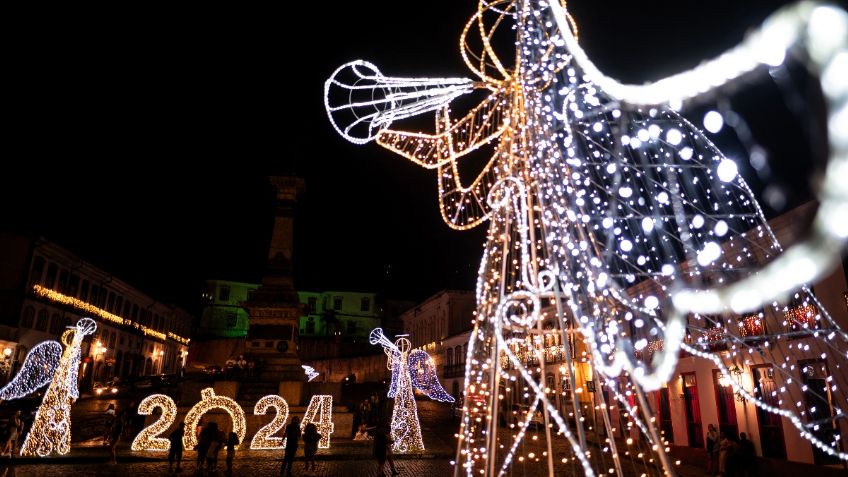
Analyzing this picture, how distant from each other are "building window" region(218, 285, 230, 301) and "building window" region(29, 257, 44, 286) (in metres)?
33.1

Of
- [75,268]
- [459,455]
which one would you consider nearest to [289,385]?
[459,455]

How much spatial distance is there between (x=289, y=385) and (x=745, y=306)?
20373 mm

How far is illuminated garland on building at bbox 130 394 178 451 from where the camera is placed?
582 inches

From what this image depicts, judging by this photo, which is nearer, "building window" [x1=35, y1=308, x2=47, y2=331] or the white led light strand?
the white led light strand

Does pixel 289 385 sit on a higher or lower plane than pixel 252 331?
lower

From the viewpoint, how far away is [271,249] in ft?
85.3

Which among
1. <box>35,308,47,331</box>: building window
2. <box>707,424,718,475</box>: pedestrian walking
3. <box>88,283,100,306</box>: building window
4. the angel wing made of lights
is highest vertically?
<box>88,283,100,306</box>: building window

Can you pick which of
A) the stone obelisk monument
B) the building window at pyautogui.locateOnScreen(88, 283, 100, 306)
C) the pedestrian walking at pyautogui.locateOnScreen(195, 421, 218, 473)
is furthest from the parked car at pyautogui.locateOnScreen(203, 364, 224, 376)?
the building window at pyautogui.locateOnScreen(88, 283, 100, 306)

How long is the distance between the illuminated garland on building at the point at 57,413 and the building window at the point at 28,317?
22032 millimetres

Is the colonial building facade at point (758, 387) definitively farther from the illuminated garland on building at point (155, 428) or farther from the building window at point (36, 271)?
the building window at point (36, 271)

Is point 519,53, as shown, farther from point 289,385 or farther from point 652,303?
point 289,385

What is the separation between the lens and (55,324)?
114ft

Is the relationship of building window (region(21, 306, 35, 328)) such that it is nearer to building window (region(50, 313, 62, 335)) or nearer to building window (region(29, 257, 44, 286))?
building window (region(29, 257, 44, 286))

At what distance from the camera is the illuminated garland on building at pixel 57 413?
13.4 metres
